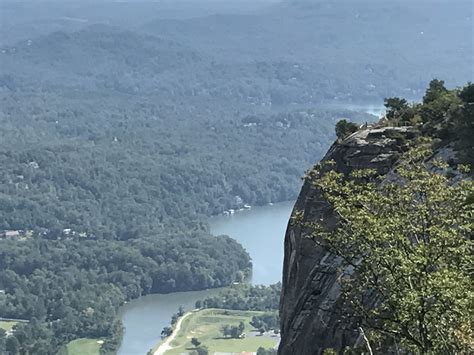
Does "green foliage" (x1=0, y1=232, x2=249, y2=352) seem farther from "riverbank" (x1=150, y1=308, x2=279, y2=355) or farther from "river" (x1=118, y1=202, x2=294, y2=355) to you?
"riverbank" (x1=150, y1=308, x2=279, y2=355)

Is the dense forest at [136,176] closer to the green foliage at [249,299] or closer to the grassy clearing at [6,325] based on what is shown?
the green foliage at [249,299]

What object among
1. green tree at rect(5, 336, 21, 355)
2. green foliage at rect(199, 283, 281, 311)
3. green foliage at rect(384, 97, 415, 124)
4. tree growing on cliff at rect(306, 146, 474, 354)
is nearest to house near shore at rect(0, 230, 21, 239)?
green foliage at rect(199, 283, 281, 311)

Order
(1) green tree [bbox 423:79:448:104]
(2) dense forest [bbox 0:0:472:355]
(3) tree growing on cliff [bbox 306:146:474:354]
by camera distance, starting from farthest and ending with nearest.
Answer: (2) dense forest [bbox 0:0:472:355]
(1) green tree [bbox 423:79:448:104]
(3) tree growing on cliff [bbox 306:146:474:354]

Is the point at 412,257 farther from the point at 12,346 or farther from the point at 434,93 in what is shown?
the point at 12,346

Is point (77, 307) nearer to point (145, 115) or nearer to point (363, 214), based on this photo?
point (363, 214)

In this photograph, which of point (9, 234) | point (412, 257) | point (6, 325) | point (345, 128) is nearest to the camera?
point (412, 257)

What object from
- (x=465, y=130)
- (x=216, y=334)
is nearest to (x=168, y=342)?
(x=216, y=334)
